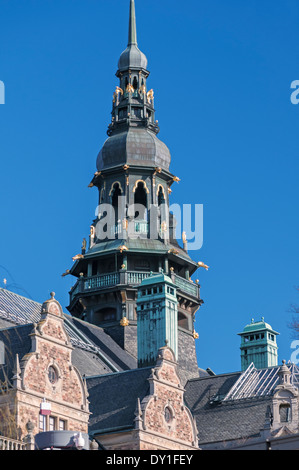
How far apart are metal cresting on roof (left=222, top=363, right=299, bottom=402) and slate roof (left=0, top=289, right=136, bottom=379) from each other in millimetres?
7079

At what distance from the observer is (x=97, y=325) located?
3740 inches

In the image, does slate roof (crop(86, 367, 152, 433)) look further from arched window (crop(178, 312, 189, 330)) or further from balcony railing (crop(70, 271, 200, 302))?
arched window (crop(178, 312, 189, 330))

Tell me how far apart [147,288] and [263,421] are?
13.9 m

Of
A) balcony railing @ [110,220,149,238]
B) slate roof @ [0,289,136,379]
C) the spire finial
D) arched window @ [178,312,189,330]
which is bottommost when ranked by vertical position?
slate roof @ [0,289,136,379]

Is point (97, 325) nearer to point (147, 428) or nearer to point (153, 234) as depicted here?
point (153, 234)

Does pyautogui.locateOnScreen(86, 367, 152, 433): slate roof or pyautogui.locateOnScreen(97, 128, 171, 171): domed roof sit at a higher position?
pyautogui.locateOnScreen(97, 128, 171, 171): domed roof

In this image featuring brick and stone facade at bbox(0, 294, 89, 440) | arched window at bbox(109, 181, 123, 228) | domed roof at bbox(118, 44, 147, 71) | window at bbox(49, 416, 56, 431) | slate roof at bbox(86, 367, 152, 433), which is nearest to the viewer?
brick and stone facade at bbox(0, 294, 89, 440)

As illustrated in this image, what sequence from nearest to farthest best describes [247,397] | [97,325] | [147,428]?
[147,428] < [247,397] < [97,325]

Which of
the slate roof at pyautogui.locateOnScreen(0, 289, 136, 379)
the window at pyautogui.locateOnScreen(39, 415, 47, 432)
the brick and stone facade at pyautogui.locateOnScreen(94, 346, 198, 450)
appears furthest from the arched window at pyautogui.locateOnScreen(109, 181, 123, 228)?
the window at pyautogui.locateOnScreen(39, 415, 47, 432)

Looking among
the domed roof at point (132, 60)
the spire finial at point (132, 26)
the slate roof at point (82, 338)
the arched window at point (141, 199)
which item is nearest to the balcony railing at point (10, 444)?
the slate roof at point (82, 338)

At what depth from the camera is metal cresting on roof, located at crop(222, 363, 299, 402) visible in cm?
8150
